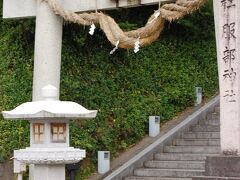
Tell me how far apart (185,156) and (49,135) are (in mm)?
4839

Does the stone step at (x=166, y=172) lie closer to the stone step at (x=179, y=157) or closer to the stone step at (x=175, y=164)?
the stone step at (x=175, y=164)

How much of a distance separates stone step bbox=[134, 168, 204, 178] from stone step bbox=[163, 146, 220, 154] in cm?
Answer: 86

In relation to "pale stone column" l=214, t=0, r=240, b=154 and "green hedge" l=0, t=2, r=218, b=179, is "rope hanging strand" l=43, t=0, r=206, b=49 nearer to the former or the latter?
"pale stone column" l=214, t=0, r=240, b=154

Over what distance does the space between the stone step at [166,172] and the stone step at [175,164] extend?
22 centimetres

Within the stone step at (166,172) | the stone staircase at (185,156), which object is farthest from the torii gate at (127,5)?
the stone staircase at (185,156)

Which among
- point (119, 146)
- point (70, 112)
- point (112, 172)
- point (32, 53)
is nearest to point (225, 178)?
point (70, 112)

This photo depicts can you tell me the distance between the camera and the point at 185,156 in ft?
42.2

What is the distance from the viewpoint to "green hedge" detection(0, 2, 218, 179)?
1308 cm

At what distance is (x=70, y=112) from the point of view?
854cm

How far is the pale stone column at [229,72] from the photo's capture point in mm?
9242

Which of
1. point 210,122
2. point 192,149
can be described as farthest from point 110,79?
point 192,149

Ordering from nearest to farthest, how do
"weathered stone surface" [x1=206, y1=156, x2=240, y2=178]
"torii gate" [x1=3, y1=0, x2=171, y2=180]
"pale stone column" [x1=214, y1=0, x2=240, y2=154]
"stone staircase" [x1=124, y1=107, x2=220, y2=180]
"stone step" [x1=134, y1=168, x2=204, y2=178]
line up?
"weathered stone surface" [x1=206, y1=156, x2=240, y2=178] → "pale stone column" [x1=214, y1=0, x2=240, y2=154] → "torii gate" [x1=3, y1=0, x2=171, y2=180] → "stone step" [x1=134, y1=168, x2=204, y2=178] → "stone staircase" [x1=124, y1=107, x2=220, y2=180]

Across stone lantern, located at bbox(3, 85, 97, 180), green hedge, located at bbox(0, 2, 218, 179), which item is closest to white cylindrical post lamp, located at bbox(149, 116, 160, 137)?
green hedge, located at bbox(0, 2, 218, 179)

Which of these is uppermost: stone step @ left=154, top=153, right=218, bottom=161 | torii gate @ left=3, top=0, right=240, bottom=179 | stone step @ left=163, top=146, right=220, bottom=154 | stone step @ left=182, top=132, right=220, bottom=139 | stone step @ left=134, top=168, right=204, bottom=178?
torii gate @ left=3, top=0, right=240, bottom=179
